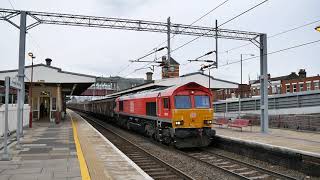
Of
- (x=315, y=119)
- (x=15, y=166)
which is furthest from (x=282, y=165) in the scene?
(x=315, y=119)

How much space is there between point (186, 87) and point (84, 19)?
8739 mm

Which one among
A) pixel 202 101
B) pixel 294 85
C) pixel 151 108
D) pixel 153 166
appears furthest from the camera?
pixel 294 85

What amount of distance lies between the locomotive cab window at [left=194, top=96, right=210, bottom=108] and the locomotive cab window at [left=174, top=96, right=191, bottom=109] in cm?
36

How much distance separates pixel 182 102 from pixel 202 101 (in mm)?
1034

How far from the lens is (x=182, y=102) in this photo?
50.2 feet

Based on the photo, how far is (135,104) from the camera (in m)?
21.7

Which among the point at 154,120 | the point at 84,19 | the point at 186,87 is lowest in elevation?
the point at 154,120

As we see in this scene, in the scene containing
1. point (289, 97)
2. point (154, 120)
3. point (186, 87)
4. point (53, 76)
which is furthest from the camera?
point (53, 76)

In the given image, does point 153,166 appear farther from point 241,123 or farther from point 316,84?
point 316,84

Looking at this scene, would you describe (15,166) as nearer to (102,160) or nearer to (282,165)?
(102,160)

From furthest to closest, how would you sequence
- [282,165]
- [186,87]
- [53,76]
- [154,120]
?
[53,76]
[154,120]
[186,87]
[282,165]

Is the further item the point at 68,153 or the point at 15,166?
the point at 68,153

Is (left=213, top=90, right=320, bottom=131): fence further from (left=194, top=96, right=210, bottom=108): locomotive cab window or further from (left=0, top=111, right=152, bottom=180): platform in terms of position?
(left=0, top=111, right=152, bottom=180): platform

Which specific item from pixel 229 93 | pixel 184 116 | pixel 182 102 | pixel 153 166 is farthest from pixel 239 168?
pixel 229 93
